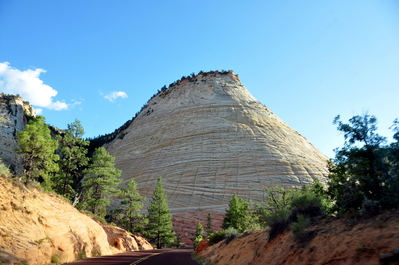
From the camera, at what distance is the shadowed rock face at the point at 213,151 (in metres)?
40.1

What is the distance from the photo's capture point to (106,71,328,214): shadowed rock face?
40.1 m

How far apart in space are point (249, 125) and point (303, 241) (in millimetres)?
46990

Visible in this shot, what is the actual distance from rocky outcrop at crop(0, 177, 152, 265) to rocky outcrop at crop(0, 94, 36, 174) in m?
27.2

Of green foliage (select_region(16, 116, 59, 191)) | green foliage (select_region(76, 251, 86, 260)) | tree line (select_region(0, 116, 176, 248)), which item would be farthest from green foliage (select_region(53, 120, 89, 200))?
green foliage (select_region(76, 251, 86, 260))

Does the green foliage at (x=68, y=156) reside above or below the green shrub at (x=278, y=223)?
above

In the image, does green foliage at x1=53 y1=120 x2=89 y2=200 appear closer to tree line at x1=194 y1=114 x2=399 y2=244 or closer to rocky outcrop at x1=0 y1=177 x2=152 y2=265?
rocky outcrop at x1=0 y1=177 x2=152 y2=265

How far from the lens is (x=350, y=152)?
375 inches

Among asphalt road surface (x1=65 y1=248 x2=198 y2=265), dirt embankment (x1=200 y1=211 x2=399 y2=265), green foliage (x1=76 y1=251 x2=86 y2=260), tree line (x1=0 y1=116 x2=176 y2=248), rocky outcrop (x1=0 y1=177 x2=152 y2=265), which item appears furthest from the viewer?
tree line (x1=0 y1=116 x2=176 y2=248)

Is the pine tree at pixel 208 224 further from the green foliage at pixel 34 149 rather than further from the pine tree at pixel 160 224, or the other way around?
the green foliage at pixel 34 149

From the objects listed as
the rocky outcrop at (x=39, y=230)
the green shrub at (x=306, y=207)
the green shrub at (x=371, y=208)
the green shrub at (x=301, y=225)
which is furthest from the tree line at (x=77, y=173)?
the green shrub at (x=371, y=208)

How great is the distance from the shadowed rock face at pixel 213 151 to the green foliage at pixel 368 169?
29016 mm

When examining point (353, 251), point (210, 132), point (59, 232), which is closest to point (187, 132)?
point (210, 132)

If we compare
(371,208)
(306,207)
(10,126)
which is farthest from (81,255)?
(10,126)

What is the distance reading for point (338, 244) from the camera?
6309 millimetres
